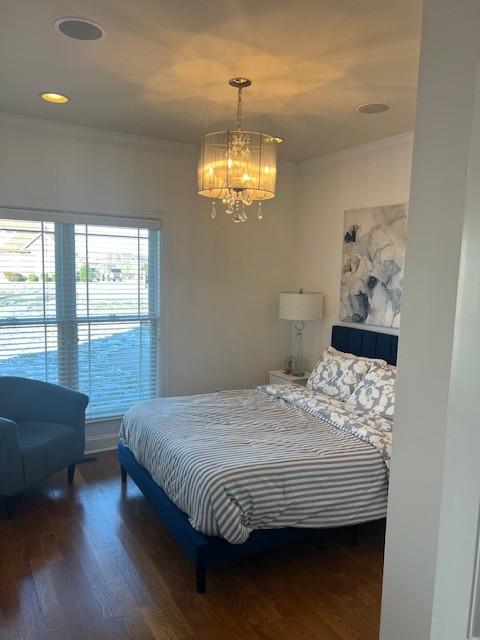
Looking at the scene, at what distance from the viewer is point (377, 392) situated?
345 centimetres

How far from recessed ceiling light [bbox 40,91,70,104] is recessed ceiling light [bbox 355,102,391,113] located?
6.50 ft

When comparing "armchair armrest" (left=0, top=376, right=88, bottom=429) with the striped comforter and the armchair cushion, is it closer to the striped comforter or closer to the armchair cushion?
the armchair cushion

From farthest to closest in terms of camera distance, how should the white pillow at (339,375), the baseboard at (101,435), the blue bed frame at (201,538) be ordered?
the baseboard at (101,435)
the white pillow at (339,375)
the blue bed frame at (201,538)

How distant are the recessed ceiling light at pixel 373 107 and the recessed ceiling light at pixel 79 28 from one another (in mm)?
1740

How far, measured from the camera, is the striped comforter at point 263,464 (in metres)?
2.45

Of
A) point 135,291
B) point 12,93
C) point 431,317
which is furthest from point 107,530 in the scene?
point 12,93

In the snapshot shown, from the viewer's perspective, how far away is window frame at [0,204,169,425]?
12.6 ft

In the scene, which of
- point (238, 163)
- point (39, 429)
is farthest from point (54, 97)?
point (39, 429)

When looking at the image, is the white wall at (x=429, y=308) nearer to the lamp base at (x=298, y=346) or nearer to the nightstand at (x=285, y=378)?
the nightstand at (x=285, y=378)

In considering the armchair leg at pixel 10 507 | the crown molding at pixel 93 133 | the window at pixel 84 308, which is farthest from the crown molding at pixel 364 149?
the armchair leg at pixel 10 507

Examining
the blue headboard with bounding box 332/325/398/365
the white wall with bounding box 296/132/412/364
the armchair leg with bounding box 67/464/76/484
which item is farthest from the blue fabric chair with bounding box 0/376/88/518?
the white wall with bounding box 296/132/412/364

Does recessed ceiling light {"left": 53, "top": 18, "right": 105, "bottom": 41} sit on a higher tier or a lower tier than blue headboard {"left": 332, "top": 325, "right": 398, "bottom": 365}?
higher

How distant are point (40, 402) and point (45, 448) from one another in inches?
19.7

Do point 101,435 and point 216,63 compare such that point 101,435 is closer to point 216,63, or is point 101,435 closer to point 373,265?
point 373,265
